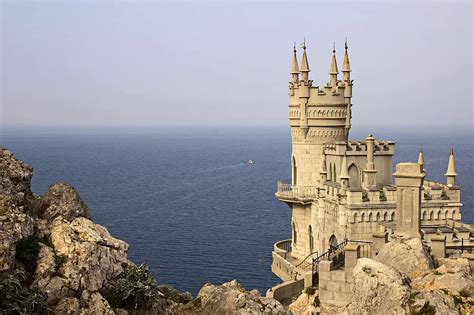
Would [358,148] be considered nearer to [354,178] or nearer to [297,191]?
[354,178]

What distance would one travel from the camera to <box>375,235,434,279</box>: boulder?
853 inches

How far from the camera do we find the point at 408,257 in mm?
21969

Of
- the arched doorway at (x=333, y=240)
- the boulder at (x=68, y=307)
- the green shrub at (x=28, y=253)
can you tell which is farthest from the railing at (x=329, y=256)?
the green shrub at (x=28, y=253)

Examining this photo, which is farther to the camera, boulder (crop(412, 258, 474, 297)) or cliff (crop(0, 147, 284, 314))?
boulder (crop(412, 258, 474, 297))

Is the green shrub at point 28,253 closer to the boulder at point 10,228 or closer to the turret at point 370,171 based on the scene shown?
the boulder at point 10,228

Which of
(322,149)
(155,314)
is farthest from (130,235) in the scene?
(155,314)

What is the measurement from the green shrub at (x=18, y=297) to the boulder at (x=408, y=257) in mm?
13348

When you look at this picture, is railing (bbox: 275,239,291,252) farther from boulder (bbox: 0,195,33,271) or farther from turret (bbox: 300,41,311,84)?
boulder (bbox: 0,195,33,271)

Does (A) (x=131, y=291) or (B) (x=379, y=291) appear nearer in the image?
(A) (x=131, y=291)

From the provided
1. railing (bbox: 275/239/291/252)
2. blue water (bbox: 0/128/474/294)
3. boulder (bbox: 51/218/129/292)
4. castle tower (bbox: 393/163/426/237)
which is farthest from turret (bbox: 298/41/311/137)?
boulder (bbox: 51/218/129/292)

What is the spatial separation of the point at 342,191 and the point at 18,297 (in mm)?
22823

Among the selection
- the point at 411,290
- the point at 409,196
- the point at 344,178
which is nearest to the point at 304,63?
the point at 344,178

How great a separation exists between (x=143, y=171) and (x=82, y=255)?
5824 inches

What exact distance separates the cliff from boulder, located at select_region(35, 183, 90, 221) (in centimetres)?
2
